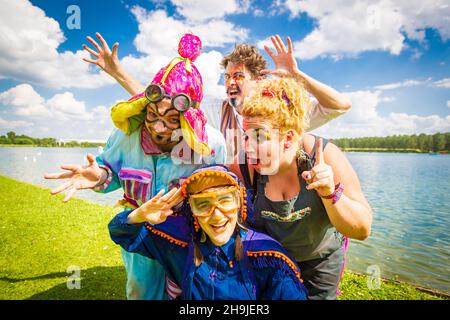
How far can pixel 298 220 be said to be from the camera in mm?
2197

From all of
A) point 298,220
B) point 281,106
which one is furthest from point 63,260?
point 281,106

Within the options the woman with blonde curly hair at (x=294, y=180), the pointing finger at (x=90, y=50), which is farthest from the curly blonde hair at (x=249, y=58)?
the woman with blonde curly hair at (x=294, y=180)

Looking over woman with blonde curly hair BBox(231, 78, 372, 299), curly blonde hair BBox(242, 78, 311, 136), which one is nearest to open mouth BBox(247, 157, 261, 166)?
woman with blonde curly hair BBox(231, 78, 372, 299)

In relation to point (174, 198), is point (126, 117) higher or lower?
higher

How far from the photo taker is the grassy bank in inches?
198

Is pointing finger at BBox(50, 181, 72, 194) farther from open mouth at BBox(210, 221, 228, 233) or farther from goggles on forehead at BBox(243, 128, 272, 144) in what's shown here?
goggles on forehead at BBox(243, 128, 272, 144)

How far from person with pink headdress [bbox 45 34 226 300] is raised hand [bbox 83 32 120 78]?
Answer: 110 cm

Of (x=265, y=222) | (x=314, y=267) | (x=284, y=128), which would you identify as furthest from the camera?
(x=314, y=267)

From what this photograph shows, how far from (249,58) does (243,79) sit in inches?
12.0

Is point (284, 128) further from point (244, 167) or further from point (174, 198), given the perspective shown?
point (174, 198)

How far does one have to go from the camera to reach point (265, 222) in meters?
2.33

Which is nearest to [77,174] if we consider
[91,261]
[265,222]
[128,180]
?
[128,180]

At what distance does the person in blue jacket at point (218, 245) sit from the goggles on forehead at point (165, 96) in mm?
618

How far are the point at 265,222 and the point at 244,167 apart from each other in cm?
49
